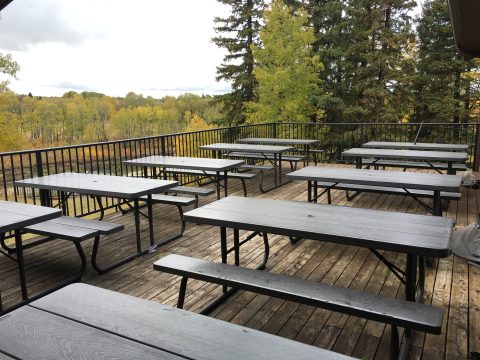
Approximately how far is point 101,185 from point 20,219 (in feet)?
3.95

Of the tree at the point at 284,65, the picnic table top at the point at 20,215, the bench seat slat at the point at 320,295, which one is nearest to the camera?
the bench seat slat at the point at 320,295

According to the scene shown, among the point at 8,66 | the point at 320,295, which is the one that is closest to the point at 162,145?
the point at 320,295

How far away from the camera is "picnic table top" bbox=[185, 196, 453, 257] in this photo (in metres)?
2.16

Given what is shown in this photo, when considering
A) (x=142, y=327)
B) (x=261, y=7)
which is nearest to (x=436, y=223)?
(x=142, y=327)

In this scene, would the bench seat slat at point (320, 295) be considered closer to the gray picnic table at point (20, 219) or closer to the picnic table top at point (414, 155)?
the gray picnic table at point (20, 219)

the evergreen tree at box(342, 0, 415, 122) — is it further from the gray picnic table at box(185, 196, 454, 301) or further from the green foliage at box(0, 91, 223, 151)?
the green foliage at box(0, 91, 223, 151)

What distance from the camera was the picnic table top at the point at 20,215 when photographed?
267cm

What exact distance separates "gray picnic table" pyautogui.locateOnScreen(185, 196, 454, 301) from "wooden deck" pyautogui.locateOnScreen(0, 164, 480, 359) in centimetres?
28

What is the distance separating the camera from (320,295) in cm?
A: 215

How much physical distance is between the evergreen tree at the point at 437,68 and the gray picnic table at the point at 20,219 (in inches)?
692

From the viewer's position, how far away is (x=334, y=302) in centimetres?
206

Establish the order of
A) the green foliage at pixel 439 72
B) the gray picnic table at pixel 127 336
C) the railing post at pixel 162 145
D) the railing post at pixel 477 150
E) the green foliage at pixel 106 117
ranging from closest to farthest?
the gray picnic table at pixel 127 336 < the railing post at pixel 162 145 < the railing post at pixel 477 150 < the green foliage at pixel 439 72 < the green foliage at pixel 106 117

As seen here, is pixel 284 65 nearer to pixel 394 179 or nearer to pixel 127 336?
pixel 394 179

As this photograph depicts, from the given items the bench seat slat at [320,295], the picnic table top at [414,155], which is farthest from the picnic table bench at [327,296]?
the picnic table top at [414,155]
